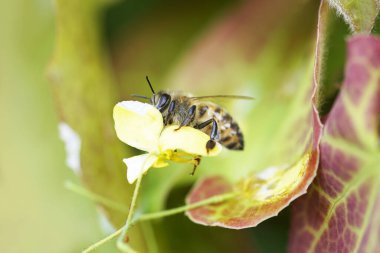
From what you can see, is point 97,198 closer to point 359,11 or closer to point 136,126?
point 136,126

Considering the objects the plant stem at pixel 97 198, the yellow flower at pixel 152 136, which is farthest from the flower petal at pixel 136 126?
the plant stem at pixel 97 198

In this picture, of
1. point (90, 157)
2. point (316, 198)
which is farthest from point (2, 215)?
point (316, 198)

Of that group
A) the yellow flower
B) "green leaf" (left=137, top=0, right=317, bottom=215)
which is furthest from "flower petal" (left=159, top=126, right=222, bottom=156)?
"green leaf" (left=137, top=0, right=317, bottom=215)

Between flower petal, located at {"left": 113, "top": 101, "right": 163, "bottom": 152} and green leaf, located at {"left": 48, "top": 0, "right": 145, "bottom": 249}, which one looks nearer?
flower petal, located at {"left": 113, "top": 101, "right": 163, "bottom": 152}

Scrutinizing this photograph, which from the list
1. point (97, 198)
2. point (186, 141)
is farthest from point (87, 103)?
point (186, 141)

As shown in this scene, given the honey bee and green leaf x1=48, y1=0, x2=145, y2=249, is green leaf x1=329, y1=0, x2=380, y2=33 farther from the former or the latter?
green leaf x1=48, y1=0, x2=145, y2=249

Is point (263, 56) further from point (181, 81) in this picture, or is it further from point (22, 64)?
point (22, 64)

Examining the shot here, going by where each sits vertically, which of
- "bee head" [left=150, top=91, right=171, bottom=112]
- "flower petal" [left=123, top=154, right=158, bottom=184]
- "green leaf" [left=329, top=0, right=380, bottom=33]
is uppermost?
"green leaf" [left=329, top=0, right=380, bottom=33]
